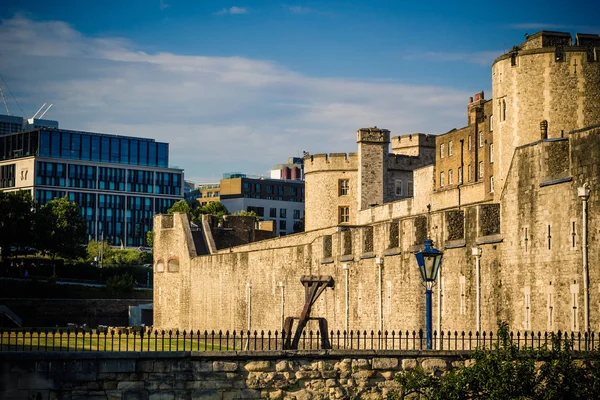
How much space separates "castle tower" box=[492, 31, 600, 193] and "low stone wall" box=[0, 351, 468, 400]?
54.7ft

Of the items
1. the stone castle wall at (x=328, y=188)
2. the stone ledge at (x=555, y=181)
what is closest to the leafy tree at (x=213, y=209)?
the stone castle wall at (x=328, y=188)

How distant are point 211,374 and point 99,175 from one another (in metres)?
156

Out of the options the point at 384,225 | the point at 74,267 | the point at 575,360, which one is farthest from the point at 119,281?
the point at 575,360

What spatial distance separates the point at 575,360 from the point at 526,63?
18096mm

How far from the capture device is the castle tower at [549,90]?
4131cm

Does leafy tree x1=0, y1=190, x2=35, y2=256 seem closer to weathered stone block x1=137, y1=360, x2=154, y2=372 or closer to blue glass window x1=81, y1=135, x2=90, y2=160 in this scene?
blue glass window x1=81, y1=135, x2=90, y2=160

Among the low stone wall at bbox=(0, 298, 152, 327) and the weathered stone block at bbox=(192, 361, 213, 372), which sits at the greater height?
the low stone wall at bbox=(0, 298, 152, 327)

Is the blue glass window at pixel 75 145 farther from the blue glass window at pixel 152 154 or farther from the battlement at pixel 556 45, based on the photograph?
the battlement at pixel 556 45

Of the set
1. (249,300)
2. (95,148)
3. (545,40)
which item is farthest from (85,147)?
(545,40)

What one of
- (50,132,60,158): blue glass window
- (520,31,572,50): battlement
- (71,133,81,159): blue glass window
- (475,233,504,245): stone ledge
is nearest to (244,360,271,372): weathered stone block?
(475,233,504,245): stone ledge

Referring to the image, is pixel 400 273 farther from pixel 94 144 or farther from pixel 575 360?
pixel 94 144

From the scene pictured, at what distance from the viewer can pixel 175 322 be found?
81.3 metres

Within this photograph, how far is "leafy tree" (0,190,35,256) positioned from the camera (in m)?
117

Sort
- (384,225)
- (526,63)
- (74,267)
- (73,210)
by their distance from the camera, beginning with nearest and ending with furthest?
(526,63)
(384,225)
(74,267)
(73,210)
